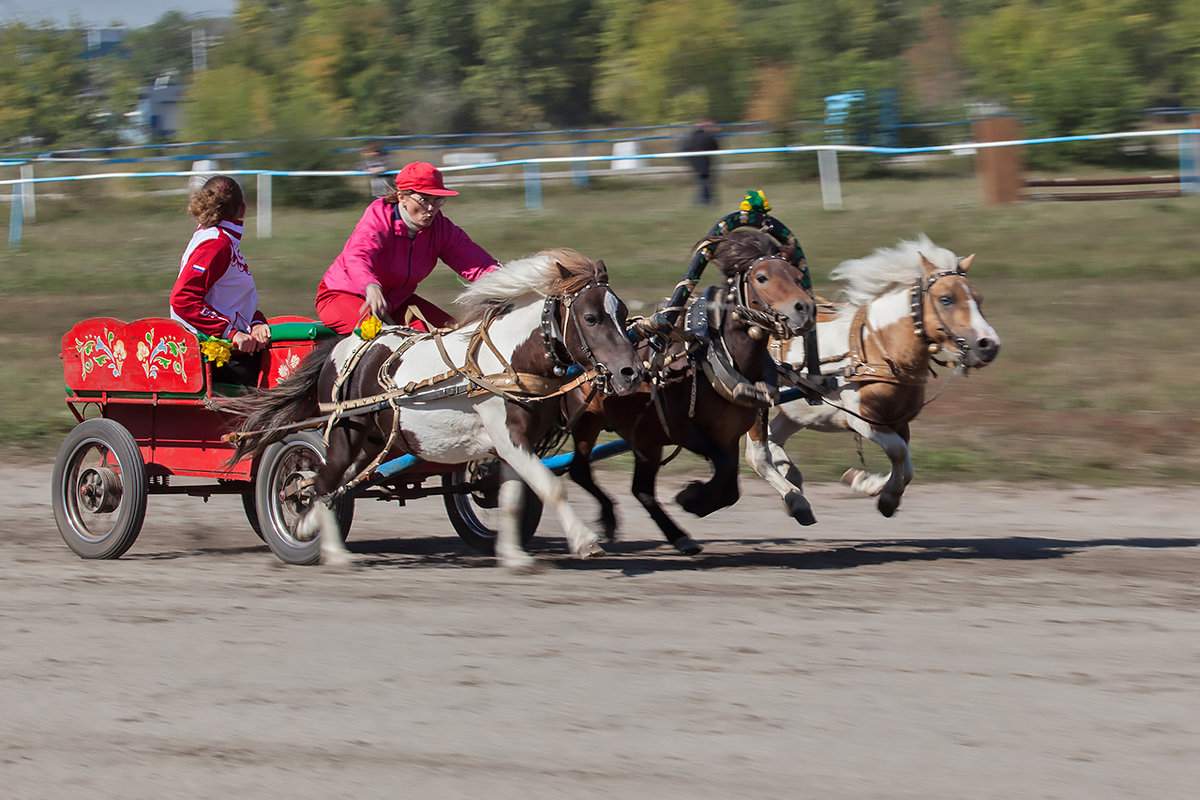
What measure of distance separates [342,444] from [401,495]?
19.0 inches

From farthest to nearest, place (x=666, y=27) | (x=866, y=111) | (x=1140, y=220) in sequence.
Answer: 1. (x=666, y=27)
2. (x=866, y=111)
3. (x=1140, y=220)

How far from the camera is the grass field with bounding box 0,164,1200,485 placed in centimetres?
1117

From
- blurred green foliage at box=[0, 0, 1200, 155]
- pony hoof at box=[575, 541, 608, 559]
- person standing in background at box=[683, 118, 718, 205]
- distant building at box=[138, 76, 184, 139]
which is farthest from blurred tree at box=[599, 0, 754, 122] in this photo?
pony hoof at box=[575, 541, 608, 559]

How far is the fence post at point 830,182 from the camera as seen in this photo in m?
20.8

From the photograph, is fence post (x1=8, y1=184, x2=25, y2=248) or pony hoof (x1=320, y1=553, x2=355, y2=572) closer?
pony hoof (x1=320, y1=553, x2=355, y2=572)

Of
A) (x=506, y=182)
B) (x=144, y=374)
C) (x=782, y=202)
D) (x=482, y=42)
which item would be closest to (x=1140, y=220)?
(x=782, y=202)

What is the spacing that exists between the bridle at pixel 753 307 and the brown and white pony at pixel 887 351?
845mm

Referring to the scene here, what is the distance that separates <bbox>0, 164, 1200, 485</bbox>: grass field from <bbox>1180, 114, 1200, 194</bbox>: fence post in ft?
2.95

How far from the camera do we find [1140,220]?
1906 centimetres

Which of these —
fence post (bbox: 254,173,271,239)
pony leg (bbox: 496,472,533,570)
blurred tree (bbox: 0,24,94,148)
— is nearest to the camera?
pony leg (bbox: 496,472,533,570)

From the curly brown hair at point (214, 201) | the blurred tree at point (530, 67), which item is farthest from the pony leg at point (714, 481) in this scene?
the blurred tree at point (530, 67)

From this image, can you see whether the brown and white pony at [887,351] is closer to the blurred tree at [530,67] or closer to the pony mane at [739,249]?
the pony mane at [739,249]

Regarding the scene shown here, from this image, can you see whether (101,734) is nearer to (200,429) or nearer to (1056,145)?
(200,429)

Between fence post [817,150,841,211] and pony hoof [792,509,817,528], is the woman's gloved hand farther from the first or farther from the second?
fence post [817,150,841,211]
